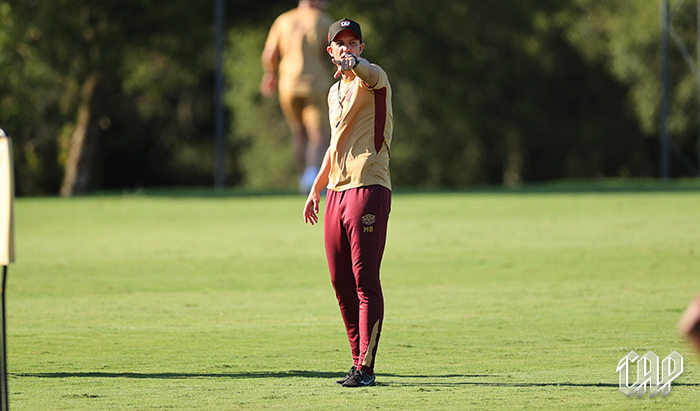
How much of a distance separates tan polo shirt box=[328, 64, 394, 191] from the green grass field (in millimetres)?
1084

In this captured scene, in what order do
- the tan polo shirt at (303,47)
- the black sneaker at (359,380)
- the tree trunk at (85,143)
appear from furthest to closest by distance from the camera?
the tree trunk at (85,143)
the tan polo shirt at (303,47)
the black sneaker at (359,380)

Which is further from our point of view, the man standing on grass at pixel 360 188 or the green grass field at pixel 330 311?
the man standing on grass at pixel 360 188

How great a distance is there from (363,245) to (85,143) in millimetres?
19580

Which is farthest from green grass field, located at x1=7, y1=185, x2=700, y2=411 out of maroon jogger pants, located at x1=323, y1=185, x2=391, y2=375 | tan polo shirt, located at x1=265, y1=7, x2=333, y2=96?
tan polo shirt, located at x1=265, y1=7, x2=333, y2=96

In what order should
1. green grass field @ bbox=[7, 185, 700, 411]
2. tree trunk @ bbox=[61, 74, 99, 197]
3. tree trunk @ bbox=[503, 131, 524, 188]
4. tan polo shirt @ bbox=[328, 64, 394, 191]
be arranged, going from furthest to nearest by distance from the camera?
tree trunk @ bbox=[503, 131, 524, 188], tree trunk @ bbox=[61, 74, 99, 197], tan polo shirt @ bbox=[328, 64, 394, 191], green grass field @ bbox=[7, 185, 700, 411]

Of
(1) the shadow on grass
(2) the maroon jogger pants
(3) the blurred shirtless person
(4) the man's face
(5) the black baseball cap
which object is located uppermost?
(3) the blurred shirtless person

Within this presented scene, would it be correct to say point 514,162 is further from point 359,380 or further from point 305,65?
point 359,380

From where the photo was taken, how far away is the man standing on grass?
529 centimetres

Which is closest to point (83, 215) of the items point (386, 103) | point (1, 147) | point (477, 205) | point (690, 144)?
point (477, 205)

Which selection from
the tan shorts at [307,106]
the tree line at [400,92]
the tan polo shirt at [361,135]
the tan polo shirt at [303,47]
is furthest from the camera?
the tree line at [400,92]

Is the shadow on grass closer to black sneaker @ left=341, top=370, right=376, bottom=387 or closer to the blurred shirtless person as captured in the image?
black sneaker @ left=341, top=370, right=376, bottom=387

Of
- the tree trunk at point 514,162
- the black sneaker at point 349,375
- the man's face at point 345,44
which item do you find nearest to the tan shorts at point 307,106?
the man's face at point 345,44

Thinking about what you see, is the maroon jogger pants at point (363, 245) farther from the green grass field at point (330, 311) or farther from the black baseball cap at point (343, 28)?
the black baseball cap at point (343, 28)

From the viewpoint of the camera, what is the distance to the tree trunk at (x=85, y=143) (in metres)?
23.4
